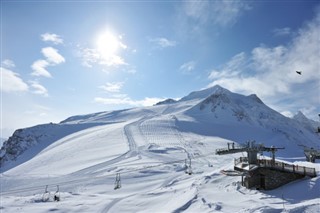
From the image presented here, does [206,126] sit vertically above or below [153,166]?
above

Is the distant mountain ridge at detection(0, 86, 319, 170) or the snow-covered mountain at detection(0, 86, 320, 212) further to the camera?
the distant mountain ridge at detection(0, 86, 319, 170)

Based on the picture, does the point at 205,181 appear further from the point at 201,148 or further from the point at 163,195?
the point at 201,148

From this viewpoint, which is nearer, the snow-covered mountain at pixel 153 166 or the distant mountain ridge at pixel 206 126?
the snow-covered mountain at pixel 153 166

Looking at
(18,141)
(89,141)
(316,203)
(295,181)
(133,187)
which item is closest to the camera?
(316,203)

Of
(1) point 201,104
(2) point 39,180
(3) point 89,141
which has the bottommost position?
(2) point 39,180

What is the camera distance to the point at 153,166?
176 feet

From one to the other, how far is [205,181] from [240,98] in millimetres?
168727

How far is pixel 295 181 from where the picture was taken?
29.8m

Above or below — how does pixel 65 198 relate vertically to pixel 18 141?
below

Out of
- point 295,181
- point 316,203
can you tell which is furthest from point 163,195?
point 316,203

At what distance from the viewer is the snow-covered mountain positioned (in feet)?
91.7

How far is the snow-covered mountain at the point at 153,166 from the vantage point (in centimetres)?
2795

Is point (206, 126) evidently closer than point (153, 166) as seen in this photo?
No

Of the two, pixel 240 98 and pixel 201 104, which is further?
pixel 240 98
